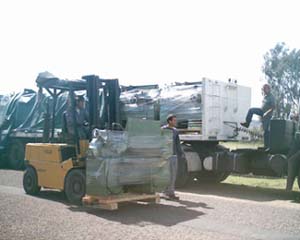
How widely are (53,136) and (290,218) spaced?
6057 millimetres

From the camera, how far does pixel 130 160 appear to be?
9211 mm

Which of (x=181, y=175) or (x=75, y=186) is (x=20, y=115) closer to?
(x=181, y=175)

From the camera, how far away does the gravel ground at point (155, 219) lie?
718cm

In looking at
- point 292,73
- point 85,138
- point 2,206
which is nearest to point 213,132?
point 85,138

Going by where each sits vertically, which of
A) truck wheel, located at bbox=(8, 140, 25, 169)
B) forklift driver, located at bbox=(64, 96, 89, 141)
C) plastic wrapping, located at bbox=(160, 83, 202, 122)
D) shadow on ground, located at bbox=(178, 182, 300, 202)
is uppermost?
plastic wrapping, located at bbox=(160, 83, 202, 122)

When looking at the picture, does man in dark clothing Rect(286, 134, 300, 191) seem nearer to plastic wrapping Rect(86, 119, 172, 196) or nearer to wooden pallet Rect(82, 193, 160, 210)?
plastic wrapping Rect(86, 119, 172, 196)

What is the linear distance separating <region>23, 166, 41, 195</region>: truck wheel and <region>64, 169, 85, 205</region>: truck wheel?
49.3 inches

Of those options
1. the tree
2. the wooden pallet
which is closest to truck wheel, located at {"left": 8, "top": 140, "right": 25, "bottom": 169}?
the wooden pallet

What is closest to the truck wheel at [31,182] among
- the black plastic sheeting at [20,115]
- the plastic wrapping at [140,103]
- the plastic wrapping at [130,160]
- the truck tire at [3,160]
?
the plastic wrapping at [130,160]

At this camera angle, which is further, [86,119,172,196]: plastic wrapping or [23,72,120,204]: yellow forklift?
[23,72,120,204]: yellow forklift

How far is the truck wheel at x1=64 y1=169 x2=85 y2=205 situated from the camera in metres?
9.89

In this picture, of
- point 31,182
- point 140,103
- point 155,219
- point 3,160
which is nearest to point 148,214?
point 155,219

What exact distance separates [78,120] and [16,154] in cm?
979

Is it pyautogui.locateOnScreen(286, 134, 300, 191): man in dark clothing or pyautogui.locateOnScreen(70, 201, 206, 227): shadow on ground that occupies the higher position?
pyautogui.locateOnScreen(286, 134, 300, 191): man in dark clothing
